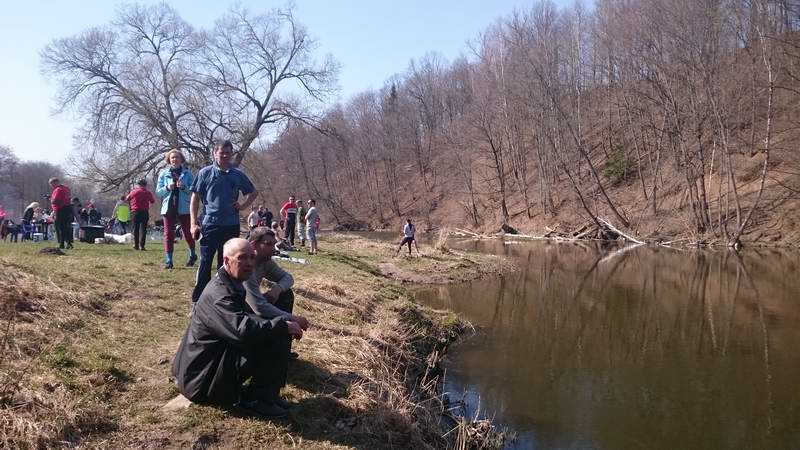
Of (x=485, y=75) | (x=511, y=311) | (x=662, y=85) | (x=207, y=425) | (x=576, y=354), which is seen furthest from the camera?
(x=485, y=75)

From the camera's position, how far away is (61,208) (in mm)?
11500

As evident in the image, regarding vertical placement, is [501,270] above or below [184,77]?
below

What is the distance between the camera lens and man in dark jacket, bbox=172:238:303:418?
12.4ft

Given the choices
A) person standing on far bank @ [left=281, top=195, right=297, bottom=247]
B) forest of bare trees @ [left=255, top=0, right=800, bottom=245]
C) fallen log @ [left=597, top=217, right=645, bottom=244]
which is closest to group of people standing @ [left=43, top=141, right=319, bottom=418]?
person standing on far bank @ [left=281, top=195, right=297, bottom=247]

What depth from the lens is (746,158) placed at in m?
31.9

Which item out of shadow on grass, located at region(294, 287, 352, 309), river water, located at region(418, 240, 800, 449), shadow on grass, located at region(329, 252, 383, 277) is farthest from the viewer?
shadow on grass, located at region(329, 252, 383, 277)

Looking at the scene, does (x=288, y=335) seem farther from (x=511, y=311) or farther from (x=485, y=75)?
(x=485, y=75)

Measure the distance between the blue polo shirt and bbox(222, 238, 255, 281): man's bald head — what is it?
2.20 meters

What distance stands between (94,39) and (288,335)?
24581 mm

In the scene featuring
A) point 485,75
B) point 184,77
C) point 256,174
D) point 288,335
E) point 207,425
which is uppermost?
point 485,75

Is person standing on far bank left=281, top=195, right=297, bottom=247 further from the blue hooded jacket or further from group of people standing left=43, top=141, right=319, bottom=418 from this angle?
group of people standing left=43, top=141, right=319, bottom=418

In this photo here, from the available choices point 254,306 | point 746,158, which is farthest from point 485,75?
point 254,306

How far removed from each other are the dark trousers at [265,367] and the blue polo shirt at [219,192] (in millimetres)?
2479

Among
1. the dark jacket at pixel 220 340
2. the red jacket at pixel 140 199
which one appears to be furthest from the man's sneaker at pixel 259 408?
the red jacket at pixel 140 199
